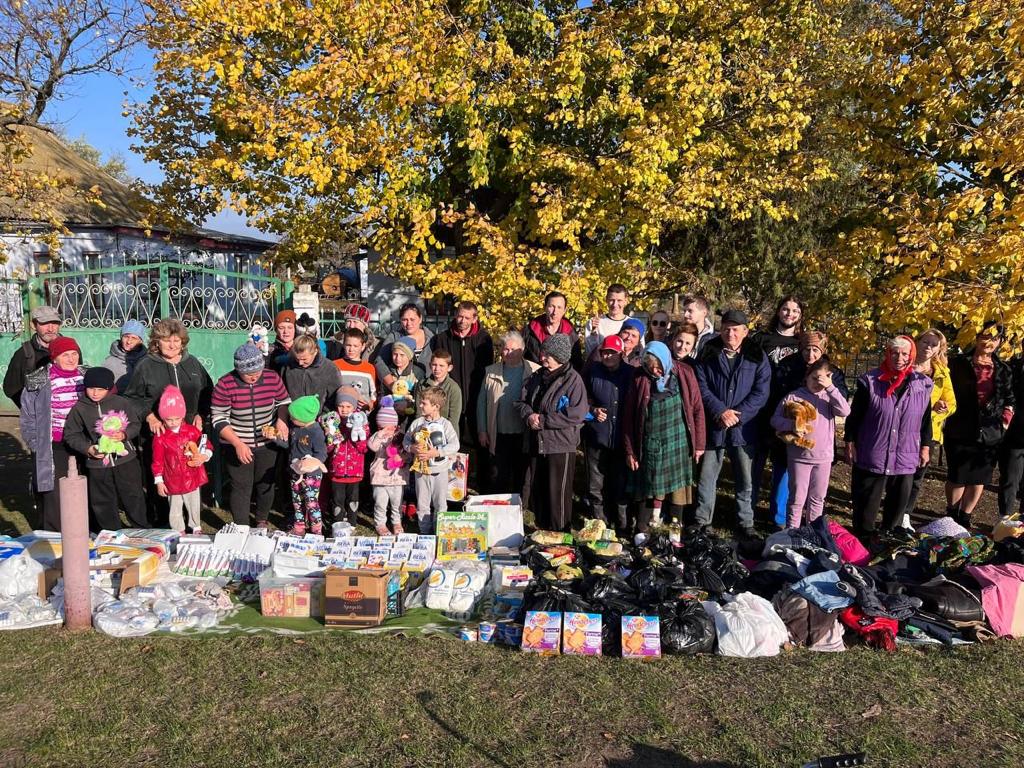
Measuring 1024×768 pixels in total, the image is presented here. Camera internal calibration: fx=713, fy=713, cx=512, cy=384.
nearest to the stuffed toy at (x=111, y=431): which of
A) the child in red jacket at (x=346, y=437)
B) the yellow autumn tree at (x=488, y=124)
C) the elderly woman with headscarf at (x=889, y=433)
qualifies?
the child in red jacket at (x=346, y=437)

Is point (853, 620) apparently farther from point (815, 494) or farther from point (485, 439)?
point (485, 439)

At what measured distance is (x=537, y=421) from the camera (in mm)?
6156

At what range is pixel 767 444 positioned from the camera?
6.42m

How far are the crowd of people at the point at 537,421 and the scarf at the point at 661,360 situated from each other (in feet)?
0.05

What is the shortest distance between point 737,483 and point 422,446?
112 inches

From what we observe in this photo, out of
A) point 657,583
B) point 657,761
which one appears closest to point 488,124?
point 657,583

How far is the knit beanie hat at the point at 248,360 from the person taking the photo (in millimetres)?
5840

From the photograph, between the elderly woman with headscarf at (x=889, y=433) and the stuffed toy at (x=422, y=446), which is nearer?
the elderly woman with headscarf at (x=889, y=433)

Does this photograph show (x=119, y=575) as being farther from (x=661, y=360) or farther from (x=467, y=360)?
(x=661, y=360)

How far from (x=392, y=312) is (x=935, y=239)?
913 centimetres

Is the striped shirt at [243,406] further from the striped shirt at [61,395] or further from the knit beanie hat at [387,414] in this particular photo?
the striped shirt at [61,395]

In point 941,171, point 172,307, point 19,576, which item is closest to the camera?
point 19,576

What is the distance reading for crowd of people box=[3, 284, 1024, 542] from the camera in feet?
19.4

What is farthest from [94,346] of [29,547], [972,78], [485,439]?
[972,78]
